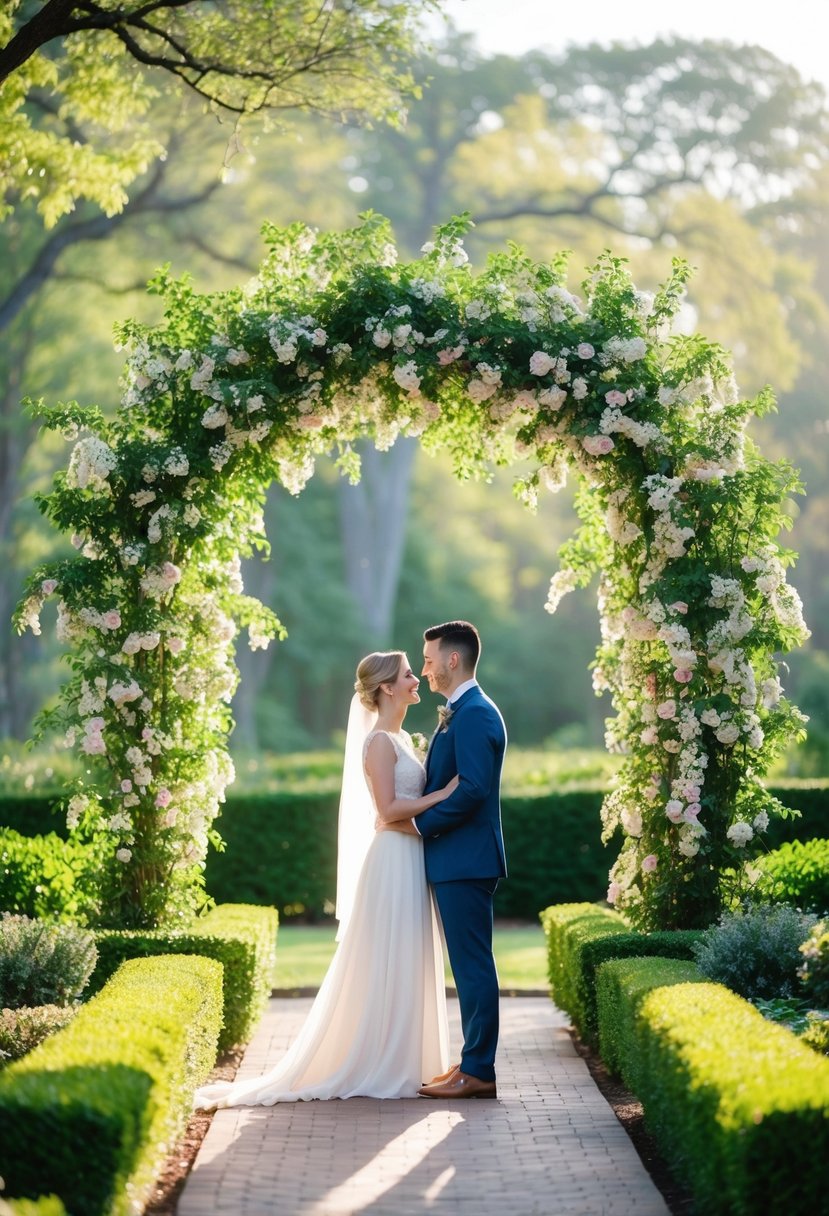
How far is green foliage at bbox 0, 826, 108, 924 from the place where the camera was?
845 cm

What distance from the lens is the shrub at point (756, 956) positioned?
6.71m

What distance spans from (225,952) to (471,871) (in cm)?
161

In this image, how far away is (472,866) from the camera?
22.6ft

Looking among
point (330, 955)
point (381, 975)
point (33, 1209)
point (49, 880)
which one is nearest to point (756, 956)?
point (381, 975)

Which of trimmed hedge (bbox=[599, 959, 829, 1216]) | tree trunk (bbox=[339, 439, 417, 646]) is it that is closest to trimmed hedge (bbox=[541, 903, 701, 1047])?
trimmed hedge (bbox=[599, 959, 829, 1216])

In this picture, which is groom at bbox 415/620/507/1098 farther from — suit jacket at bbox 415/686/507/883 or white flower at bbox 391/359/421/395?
white flower at bbox 391/359/421/395

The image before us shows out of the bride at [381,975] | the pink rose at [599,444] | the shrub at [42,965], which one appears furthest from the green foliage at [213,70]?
the shrub at [42,965]

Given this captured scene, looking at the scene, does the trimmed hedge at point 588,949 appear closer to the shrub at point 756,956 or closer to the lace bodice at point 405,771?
the shrub at point 756,956

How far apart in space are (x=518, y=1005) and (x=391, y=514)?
69.6 ft

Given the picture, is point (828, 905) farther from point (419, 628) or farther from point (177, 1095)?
point (419, 628)

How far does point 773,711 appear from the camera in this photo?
8336mm

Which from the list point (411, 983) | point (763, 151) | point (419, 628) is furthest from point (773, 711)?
point (419, 628)

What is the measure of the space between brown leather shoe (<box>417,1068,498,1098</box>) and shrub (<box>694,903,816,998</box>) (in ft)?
3.76

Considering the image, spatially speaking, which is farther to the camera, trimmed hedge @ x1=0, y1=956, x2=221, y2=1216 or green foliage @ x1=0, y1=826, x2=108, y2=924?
green foliage @ x1=0, y1=826, x2=108, y2=924
